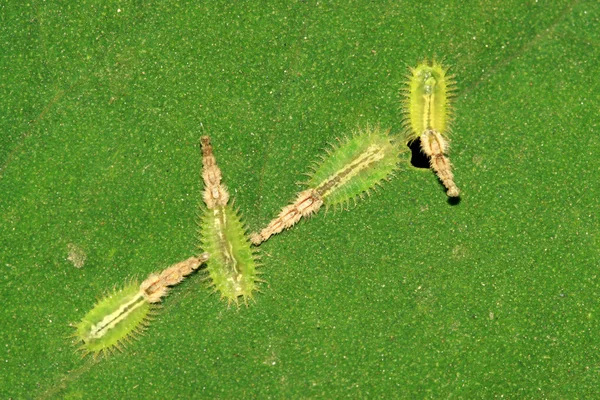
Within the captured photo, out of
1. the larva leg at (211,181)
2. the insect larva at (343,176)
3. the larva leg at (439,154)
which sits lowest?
the larva leg at (439,154)

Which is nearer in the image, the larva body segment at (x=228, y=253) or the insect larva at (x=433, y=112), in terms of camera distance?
the larva body segment at (x=228, y=253)

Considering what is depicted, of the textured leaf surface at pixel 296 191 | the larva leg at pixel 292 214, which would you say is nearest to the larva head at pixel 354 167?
the larva leg at pixel 292 214

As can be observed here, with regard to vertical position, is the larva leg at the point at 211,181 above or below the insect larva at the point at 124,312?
above

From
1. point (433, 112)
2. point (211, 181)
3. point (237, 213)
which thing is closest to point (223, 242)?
point (237, 213)

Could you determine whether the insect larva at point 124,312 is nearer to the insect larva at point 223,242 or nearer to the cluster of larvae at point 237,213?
the cluster of larvae at point 237,213

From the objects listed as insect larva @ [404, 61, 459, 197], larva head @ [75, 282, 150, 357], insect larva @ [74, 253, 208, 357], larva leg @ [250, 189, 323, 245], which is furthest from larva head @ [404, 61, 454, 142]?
larva head @ [75, 282, 150, 357]

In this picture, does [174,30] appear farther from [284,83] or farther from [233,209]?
[233,209]

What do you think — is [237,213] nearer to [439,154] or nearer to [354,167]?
[354,167]

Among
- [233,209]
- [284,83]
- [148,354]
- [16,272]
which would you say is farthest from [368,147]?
[16,272]
